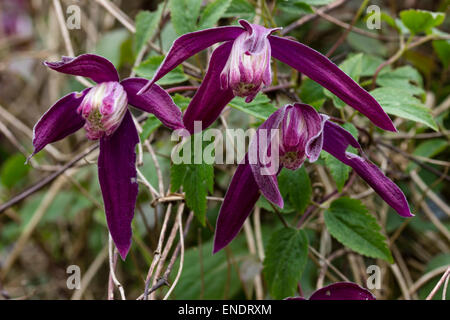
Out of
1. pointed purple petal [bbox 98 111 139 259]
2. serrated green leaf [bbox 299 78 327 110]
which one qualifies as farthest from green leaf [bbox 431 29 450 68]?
pointed purple petal [bbox 98 111 139 259]

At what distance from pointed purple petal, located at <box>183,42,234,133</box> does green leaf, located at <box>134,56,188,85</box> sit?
0.52ft

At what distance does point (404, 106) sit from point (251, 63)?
0.91ft

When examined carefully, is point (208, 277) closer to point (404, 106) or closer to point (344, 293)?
point (344, 293)

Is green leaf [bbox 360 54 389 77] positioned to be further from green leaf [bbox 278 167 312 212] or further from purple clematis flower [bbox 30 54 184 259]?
purple clematis flower [bbox 30 54 184 259]

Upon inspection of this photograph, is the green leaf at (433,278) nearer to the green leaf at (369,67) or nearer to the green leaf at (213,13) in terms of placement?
the green leaf at (369,67)

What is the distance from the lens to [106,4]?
3.43ft

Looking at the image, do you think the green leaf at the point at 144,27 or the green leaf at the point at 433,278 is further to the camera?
the green leaf at the point at 433,278

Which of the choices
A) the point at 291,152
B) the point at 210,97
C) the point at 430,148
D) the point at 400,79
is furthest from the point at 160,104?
the point at 430,148

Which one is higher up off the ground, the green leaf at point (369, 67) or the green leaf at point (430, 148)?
the green leaf at point (369, 67)

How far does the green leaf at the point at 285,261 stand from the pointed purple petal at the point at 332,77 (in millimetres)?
252

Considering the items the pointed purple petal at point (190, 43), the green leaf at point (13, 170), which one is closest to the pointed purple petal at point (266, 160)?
the pointed purple petal at point (190, 43)

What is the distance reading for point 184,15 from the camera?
75cm

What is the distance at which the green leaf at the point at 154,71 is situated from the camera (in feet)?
2.41

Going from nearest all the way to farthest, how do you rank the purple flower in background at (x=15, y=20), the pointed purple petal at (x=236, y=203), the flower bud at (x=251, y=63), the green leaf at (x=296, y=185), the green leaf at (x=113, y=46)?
1. the flower bud at (x=251, y=63)
2. the pointed purple petal at (x=236, y=203)
3. the green leaf at (x=296, y=185)
4. the green leaf at (x=113, y=46)
5. the purple flower in background at (x=15, y=20)
